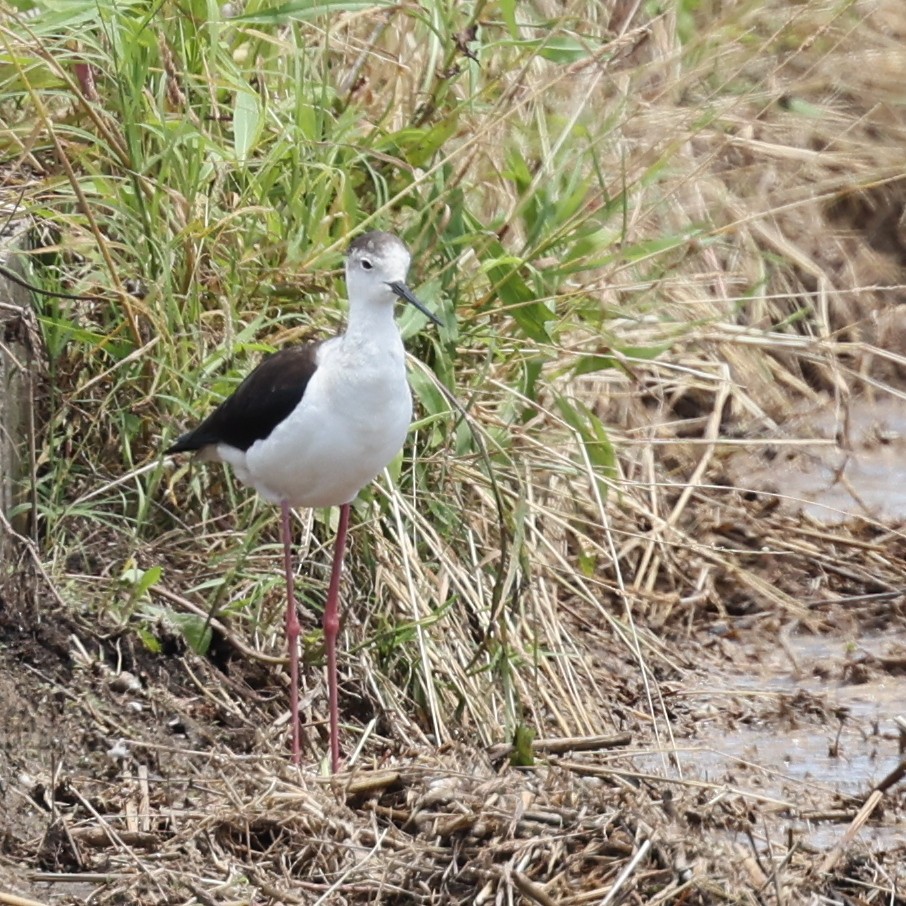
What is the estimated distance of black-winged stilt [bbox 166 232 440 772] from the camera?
150 inches

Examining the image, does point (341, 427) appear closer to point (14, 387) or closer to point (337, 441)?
point (337, 441)

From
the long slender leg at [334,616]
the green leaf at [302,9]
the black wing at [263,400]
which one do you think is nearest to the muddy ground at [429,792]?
the long slender leg at [334,616]

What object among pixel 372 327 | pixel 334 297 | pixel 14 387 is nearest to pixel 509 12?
pixel 334 297

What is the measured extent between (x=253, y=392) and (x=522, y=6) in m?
2.04

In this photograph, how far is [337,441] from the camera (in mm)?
3828

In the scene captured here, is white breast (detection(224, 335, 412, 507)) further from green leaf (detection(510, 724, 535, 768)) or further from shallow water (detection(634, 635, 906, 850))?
shallow water (detection(634, 635, 906, 850))

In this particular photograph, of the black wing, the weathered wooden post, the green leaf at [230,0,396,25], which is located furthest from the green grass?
the black wing

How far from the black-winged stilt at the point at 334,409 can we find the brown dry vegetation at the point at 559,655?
0.37m

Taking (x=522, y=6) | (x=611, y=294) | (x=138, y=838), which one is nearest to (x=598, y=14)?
(x=522, y=6)

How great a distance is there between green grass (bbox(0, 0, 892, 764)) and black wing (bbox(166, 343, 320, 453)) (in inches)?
11.4

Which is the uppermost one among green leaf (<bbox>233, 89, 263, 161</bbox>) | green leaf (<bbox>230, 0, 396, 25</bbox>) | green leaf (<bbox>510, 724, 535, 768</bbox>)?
green leaf (<bbox>230, 0, 396, 25</bbox>)

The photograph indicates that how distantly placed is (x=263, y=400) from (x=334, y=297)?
2.35 feet

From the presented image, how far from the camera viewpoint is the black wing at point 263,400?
395cm

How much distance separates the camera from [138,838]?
3.45m
